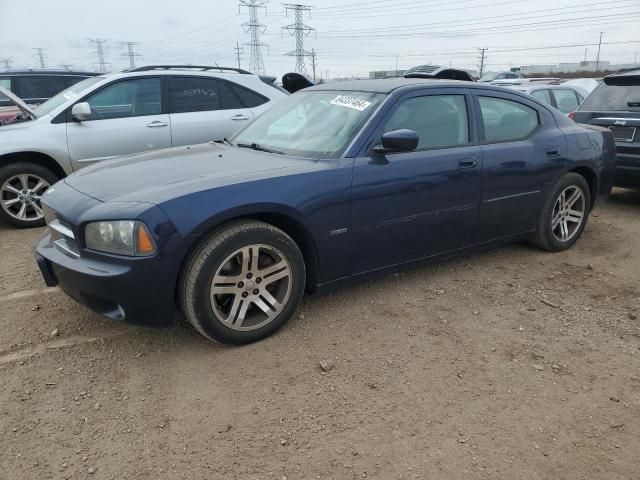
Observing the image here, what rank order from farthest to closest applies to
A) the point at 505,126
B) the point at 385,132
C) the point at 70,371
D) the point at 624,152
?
the point at 624,152, the point at 505,126, the point at 385,132, the point at 70,371

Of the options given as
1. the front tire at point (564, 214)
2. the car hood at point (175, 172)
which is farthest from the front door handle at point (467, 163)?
the car hood at point (175, 172)

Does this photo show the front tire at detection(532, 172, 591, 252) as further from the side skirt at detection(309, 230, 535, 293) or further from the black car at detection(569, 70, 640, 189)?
the black car at detection(569, 70, 640, 189)

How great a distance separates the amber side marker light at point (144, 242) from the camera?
8.77 feet

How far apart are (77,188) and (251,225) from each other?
117cm

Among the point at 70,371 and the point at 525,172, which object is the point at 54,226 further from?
the point at 525,172

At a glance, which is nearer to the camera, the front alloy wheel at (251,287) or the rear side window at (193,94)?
the front alloy wheel at (251,287)

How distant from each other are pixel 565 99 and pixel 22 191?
9.85 m

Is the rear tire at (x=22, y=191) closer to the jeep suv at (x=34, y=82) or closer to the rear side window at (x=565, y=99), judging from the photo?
the jeep suv at (x=34, y=82)

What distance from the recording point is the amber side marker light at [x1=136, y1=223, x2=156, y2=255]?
267 cm

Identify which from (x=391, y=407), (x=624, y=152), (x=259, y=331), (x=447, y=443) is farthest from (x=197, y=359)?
(x=624, y=152)

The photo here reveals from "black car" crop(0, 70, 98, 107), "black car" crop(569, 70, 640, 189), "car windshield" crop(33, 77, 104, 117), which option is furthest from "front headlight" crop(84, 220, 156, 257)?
"black car" crop(0, 70, 98, 107)

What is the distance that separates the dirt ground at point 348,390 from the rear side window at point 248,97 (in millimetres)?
3785

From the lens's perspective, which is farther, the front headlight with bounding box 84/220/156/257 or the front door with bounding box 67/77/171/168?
the front door with bounding box 67/77/171/168

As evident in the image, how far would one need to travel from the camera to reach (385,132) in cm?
349
